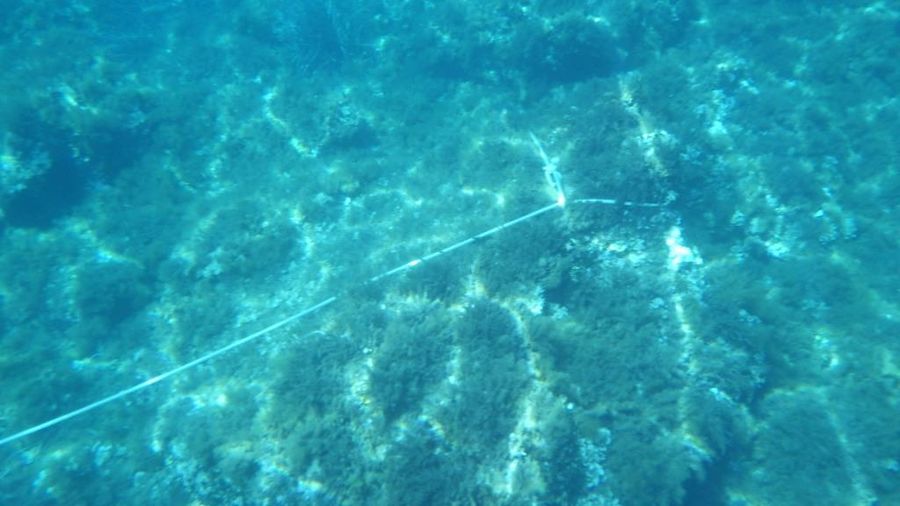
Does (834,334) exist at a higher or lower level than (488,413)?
lower


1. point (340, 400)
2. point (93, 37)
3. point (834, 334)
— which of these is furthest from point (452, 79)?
point (93, 37)

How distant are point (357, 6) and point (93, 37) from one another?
6.19 m

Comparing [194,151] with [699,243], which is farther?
[194,151]

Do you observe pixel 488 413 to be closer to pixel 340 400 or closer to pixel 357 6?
pixel 340 400

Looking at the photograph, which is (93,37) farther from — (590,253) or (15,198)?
(590,253)

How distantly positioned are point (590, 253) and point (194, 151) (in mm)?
7560

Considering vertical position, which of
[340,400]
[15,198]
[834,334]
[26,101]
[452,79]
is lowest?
[834,334]

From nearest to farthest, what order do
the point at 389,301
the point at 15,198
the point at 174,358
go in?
1. the point at 389,301
2. the point at 174,358
3. the point at 15,198

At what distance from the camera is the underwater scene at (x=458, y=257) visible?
5.13 metres

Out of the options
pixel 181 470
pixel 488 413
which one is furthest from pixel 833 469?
pixel 181 470

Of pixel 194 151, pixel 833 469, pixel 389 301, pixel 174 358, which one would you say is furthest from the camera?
pixel 194 151

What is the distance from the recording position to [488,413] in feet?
15.9

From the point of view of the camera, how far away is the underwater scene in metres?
5.13

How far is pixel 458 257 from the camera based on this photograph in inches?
250
